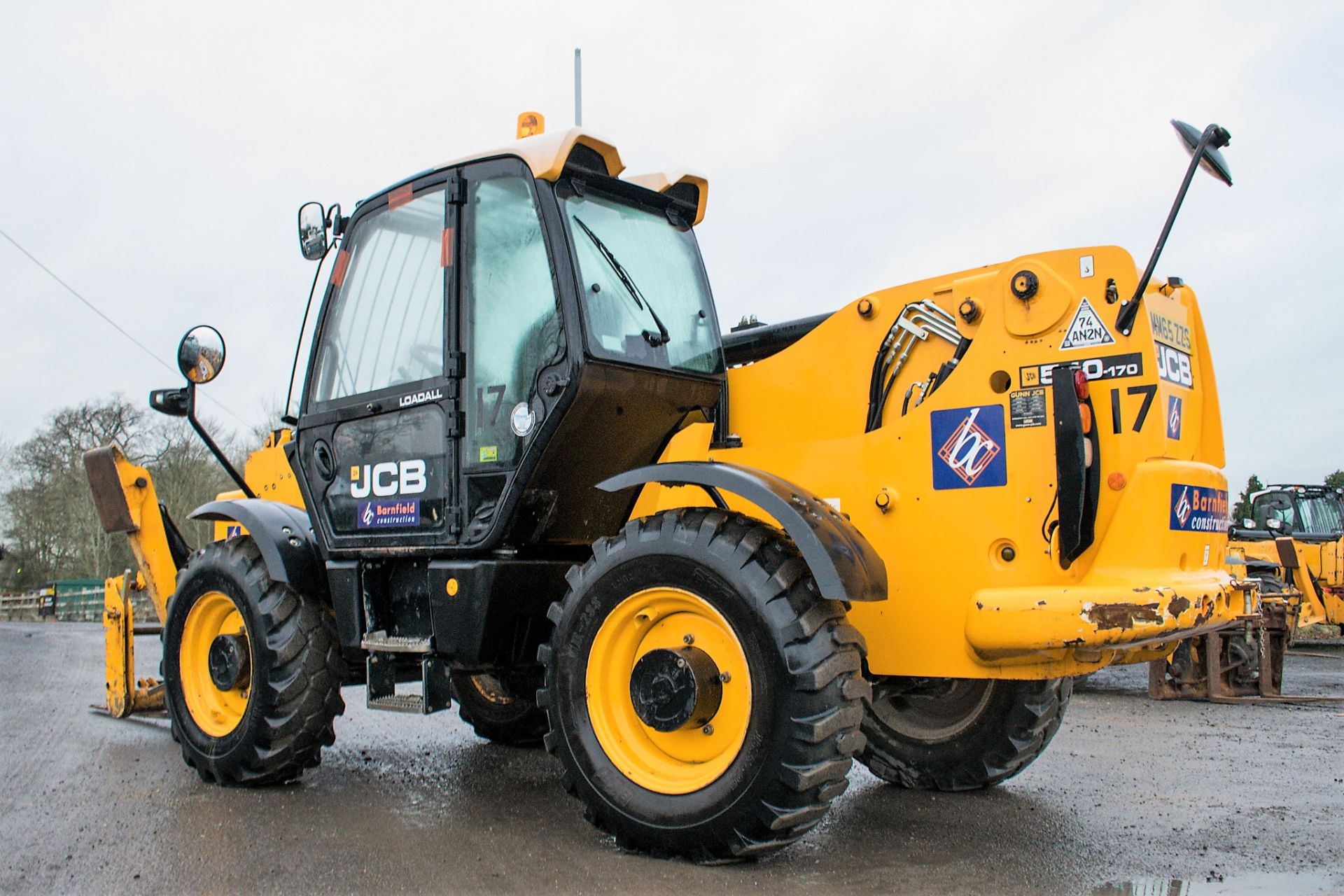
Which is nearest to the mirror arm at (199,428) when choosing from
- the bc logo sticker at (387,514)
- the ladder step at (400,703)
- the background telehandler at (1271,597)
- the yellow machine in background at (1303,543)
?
the bc logo sticker at (387,514)

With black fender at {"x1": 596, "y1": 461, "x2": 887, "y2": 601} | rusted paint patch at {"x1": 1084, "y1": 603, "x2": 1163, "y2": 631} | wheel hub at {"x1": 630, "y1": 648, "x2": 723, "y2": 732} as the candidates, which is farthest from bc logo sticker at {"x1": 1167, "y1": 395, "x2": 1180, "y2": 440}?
wheel hub at {"x1": 630, "y1": 648, "x2": 723, "y2": 732}

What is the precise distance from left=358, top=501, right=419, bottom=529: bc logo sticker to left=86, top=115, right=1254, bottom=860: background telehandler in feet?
0.09

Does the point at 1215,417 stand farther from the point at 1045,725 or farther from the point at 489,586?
the point at 489,586

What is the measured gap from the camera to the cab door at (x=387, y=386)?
4.78 meters

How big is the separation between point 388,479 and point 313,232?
1.39 metres

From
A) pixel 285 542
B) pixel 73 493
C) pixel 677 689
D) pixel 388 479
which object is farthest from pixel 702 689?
pixel 73 493

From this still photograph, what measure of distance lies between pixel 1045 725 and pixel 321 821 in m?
3.22

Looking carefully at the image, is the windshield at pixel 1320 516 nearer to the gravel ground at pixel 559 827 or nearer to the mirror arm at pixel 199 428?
the gravel ground at pixel 559 827

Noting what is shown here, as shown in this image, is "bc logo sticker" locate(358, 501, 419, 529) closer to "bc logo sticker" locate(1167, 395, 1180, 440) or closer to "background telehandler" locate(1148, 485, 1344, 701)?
"bc logo sticker" locate(1167, 395, 1180, 440)

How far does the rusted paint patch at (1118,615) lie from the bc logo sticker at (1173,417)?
69cm

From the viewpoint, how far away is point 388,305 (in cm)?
512

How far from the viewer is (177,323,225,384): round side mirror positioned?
5340mm

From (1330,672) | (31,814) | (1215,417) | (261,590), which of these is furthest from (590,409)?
(1330,672)

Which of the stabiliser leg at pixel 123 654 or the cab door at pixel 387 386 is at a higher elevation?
the cab door at pixel 387 386
